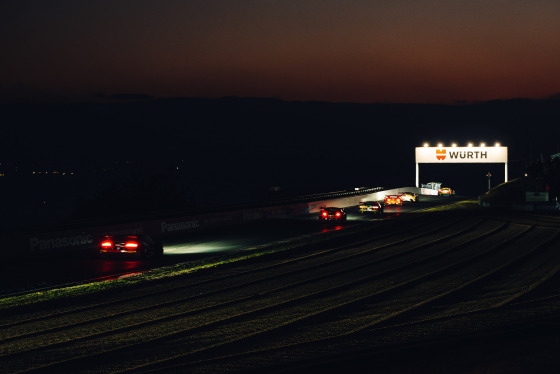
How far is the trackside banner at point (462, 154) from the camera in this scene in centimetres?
10231

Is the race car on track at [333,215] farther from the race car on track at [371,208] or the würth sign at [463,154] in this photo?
the würth sign at [463,154]

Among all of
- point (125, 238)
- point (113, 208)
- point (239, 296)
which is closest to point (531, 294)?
point (239, 296)

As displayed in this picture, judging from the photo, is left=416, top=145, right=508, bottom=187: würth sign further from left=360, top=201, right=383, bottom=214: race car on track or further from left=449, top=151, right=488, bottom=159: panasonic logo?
left=360, top=201, right=383, bottom=214: race car on track

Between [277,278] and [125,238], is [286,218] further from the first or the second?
[277,278]

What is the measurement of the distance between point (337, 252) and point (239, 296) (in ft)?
44.2

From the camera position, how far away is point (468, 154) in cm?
10394

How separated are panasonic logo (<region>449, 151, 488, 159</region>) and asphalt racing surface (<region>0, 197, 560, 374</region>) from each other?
7273cm

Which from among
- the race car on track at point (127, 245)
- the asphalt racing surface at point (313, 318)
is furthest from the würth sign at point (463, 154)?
the race car on track at point (127, 245)

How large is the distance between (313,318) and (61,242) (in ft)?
76.4

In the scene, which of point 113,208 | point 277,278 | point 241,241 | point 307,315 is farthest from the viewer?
point 113,208

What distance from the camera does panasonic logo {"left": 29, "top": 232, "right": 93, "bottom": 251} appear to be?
116 ft

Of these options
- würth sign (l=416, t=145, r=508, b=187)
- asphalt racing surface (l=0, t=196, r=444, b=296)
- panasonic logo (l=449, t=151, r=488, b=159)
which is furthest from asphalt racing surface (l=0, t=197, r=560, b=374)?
panasonic logo (l=449, t=151, r=488, b=159)

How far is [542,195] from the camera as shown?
62094 millimetres

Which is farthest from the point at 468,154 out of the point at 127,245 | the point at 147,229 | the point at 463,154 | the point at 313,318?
the point at 313,318
